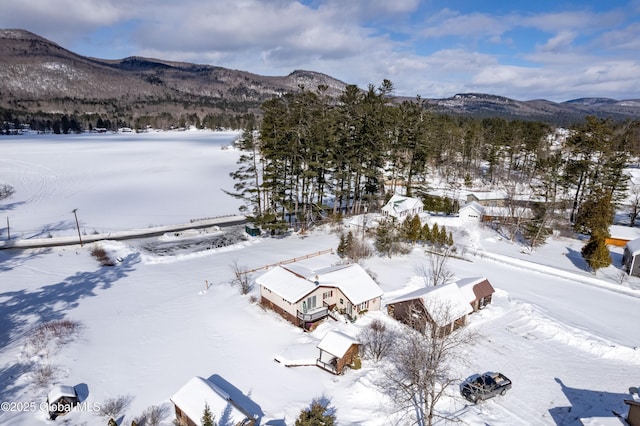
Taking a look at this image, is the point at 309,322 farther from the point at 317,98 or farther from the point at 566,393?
the point at 317,98

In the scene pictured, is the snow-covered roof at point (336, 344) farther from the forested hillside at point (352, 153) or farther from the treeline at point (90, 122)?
the treeline at point (90, 122)

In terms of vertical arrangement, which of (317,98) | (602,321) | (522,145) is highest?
(317,98)

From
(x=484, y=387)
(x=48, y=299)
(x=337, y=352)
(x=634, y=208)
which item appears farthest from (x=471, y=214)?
(x=48, y=299)

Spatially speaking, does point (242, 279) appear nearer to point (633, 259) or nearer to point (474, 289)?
point (474, 289)

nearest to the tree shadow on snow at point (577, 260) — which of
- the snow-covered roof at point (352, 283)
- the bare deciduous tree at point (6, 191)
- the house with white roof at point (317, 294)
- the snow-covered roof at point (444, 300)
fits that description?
the snow-covered roof at point (444, 300)

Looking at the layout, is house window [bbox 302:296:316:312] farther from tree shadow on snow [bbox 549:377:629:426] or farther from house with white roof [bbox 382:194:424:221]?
house with white roof [bbox 382:194:424:221]

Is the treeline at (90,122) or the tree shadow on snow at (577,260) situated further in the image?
the treeline at (90,122)

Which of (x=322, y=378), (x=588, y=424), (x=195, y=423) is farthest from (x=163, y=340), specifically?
(x=588, y=424)

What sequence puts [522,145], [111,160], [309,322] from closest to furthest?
[309,322]
[522,145]
[111,160]
